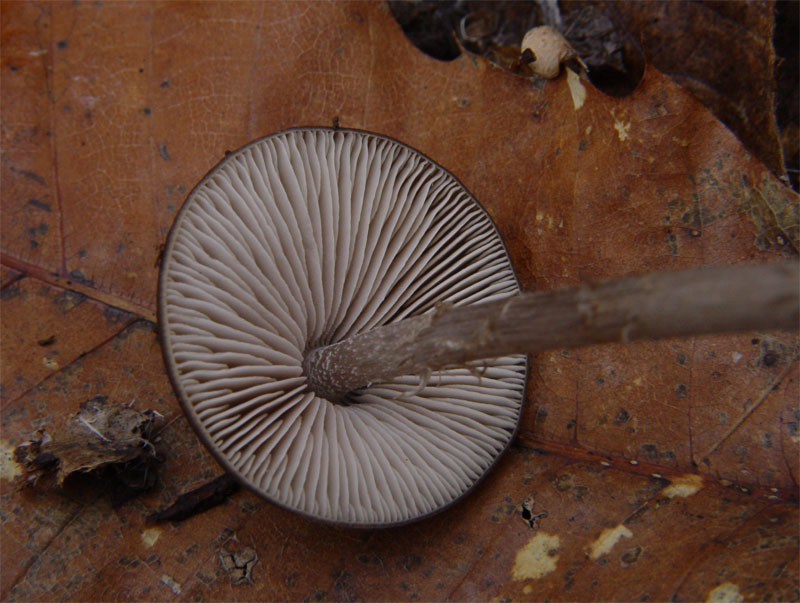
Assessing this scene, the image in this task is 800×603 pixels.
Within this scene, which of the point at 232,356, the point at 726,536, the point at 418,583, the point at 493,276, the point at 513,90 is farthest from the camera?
the point at 513,90

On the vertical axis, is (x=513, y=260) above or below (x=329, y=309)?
above

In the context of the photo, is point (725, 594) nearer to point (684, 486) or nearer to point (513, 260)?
point (684, 486)

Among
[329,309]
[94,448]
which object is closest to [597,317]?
[329,309]

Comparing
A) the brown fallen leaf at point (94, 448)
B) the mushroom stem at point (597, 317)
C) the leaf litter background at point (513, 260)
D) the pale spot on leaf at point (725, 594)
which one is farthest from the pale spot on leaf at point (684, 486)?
the brown fallen leaf at point (94, 448)

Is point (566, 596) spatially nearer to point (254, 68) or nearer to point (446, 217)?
point (446, 217)

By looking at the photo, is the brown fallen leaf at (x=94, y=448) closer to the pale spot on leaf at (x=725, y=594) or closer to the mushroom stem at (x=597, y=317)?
the mushroom stem at (x=597, y=317)

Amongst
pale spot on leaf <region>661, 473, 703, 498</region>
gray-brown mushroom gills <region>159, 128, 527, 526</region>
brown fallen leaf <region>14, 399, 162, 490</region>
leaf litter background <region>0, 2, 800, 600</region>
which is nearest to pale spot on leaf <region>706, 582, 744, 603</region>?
leaf litter background <region>0, 2, 800, 600</region>

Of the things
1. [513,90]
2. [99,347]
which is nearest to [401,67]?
[513,90]
